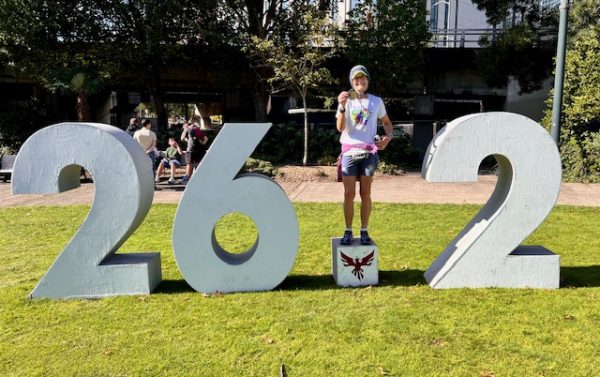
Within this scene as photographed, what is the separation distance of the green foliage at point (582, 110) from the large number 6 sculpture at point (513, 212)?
906 cm

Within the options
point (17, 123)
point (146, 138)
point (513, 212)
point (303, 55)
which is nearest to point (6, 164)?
point (17, 123)

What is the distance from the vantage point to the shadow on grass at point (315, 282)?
4756 mm

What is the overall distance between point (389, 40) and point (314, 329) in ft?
45.5

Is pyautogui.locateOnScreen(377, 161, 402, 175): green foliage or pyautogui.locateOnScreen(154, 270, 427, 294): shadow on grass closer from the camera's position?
pyautogui.locateOnScreen(154, 270, 427, 294): shadow on grass

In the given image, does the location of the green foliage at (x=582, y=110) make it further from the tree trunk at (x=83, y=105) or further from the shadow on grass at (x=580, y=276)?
the tree trunk at (x=83, y=105)

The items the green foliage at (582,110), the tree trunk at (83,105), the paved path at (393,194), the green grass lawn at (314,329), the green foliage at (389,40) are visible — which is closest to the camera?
the green grass lawn at (314,329)

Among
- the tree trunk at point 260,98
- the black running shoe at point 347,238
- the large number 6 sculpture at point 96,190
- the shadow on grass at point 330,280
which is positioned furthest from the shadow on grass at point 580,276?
the tree trunk at point 260,98

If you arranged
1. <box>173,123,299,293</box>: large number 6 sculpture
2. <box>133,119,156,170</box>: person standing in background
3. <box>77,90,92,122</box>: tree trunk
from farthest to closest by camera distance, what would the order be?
<box>77,90,92,122</box>: tree trunk, <box>133,119,156,170</box>: person standing in background, <box>173,123,299,293</box>: large number 6 sculpture

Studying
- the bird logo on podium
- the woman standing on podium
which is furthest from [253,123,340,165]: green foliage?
the bird logo on podium

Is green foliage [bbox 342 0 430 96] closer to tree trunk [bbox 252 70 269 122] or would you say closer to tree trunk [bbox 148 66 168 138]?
tree trunk [bbox 252 70 269 122]

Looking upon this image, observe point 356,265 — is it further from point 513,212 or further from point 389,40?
point 389,40

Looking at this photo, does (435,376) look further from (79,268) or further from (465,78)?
(465,78)

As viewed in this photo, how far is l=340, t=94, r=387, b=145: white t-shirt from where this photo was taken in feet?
15.2

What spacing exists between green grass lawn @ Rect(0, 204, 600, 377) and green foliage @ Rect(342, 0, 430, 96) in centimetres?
1145
